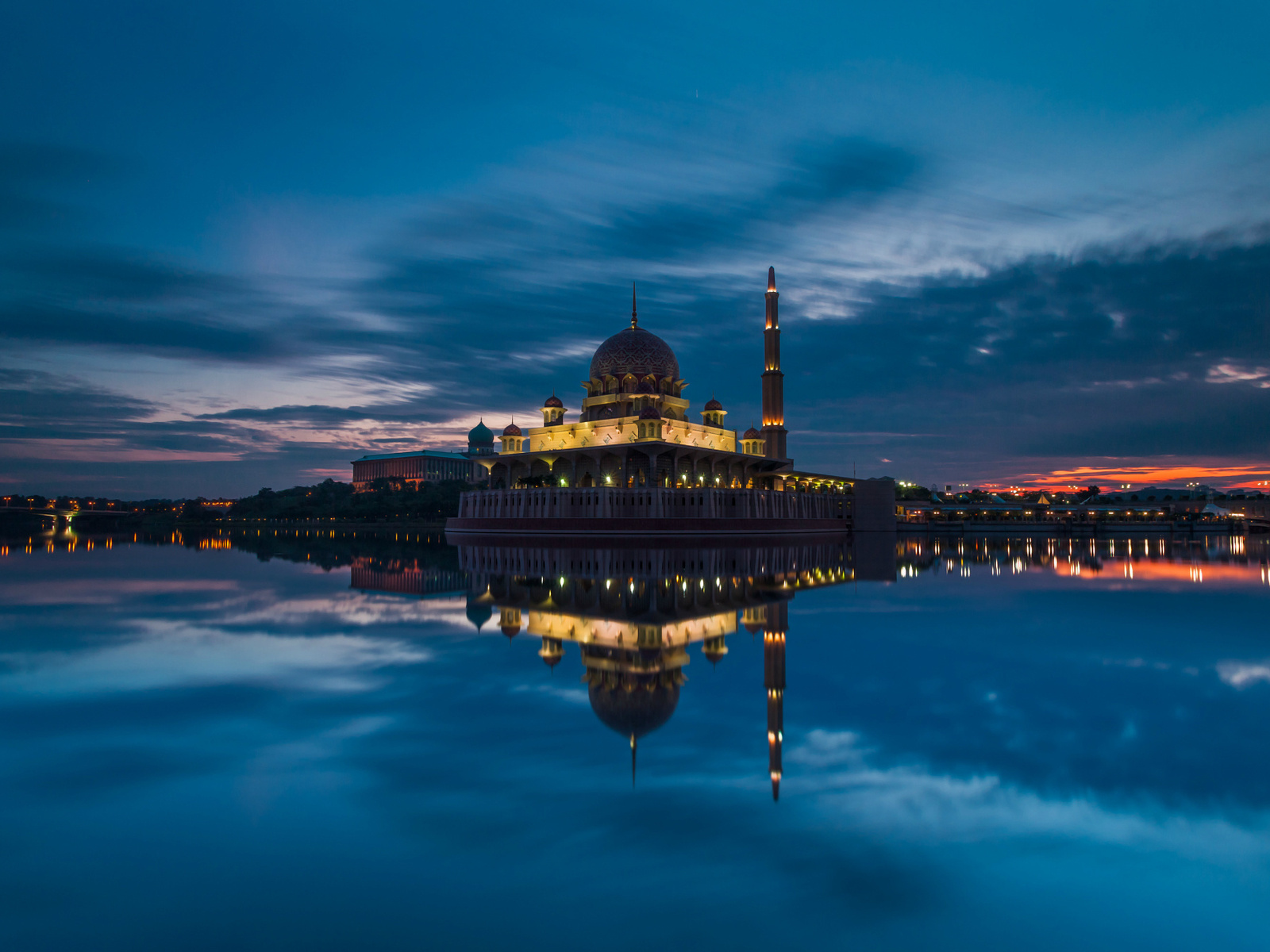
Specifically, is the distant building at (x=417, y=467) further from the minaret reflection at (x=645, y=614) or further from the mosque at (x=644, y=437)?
the minaret reflection at (x=645, y=614)

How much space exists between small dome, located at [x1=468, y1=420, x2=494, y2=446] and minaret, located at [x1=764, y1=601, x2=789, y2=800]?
322 ft

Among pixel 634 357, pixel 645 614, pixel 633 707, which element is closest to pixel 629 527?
pixel 634 357

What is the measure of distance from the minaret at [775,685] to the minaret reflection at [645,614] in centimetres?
1

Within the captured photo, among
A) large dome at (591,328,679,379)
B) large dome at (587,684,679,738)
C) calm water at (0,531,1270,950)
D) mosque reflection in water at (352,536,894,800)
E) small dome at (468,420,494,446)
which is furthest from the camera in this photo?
small dome at (468,420,494,446)

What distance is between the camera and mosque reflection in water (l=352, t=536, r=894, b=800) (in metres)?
6.77

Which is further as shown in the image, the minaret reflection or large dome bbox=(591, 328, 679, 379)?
large dome bbox=(591, 328, 679, 379)

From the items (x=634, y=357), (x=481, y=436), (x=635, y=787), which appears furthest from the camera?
(x=481, y=436)

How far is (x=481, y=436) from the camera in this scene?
10738cm

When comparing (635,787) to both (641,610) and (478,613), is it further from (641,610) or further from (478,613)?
(478,613)

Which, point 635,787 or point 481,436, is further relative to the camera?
point 481,436

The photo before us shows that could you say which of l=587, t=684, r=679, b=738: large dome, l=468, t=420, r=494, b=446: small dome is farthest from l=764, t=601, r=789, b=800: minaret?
l=468, t=420, r=494, b=446: small dome

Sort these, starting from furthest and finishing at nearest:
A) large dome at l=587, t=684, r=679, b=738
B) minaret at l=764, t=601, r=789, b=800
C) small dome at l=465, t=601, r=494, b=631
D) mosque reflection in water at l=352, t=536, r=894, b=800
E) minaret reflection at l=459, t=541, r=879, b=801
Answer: small dome at l=465, t=601, r=494, b=631
mosque reflection in water at l=352, t=536, r=894, b=800
minaret reflection at l=459, t=541, r=879, b=801
large dome at l=587, t=684, r=679, b=738
minaret at l=764, t=601, r=789, b=800

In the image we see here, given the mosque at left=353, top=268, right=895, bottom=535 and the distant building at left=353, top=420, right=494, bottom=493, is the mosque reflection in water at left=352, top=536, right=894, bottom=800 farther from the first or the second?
the distant building at left=353, top=420, right=494, bottom=493

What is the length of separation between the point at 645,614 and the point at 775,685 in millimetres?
4796
